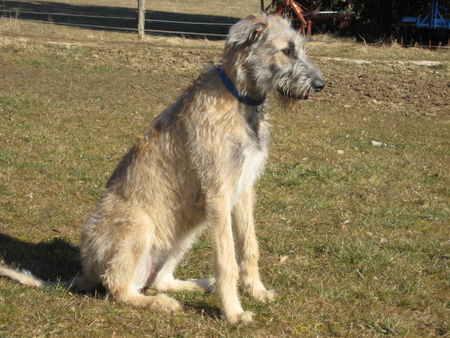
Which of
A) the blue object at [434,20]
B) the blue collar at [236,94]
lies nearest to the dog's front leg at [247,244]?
the blue collar at [236,94]

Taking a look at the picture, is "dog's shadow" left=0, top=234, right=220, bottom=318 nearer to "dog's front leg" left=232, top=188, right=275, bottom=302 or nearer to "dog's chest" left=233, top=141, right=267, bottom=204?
"dog's front leg" left=232, top=188, right=275, bottom=302

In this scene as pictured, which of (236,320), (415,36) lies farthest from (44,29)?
(236,320)

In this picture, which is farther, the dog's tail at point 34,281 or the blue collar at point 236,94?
the dog's tail at point 34,281

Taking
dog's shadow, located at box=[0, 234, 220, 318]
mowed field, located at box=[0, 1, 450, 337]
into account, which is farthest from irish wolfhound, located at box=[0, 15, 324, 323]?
dog's shadow, located at box=[0, 234, 220, 318]

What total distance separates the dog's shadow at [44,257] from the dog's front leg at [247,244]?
1581mm

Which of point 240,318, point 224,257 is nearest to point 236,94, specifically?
point 224,257

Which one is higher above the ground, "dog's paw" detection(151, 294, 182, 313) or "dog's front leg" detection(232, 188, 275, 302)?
"dog's front leg" detection(232, 188, 275, 302)

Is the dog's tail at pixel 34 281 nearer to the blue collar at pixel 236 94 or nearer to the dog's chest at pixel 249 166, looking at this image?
the dog's chest at pixel 249 166

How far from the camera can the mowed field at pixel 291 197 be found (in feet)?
15.2

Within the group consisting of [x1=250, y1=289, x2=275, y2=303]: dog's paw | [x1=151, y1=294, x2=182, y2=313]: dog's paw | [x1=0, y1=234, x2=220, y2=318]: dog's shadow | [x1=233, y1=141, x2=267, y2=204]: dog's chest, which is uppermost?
[x1=233, y1=141, x2=267, y2=204]: dog's chest

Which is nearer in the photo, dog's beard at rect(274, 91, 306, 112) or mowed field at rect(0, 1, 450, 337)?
mowed field at rect(0, 1, 450, 337)

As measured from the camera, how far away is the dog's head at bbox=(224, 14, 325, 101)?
4590 millimetres

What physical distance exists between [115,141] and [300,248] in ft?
16.0

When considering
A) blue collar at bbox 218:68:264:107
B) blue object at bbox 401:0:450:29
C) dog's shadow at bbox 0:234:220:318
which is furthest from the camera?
blue object at bbox 401:0:450:29
